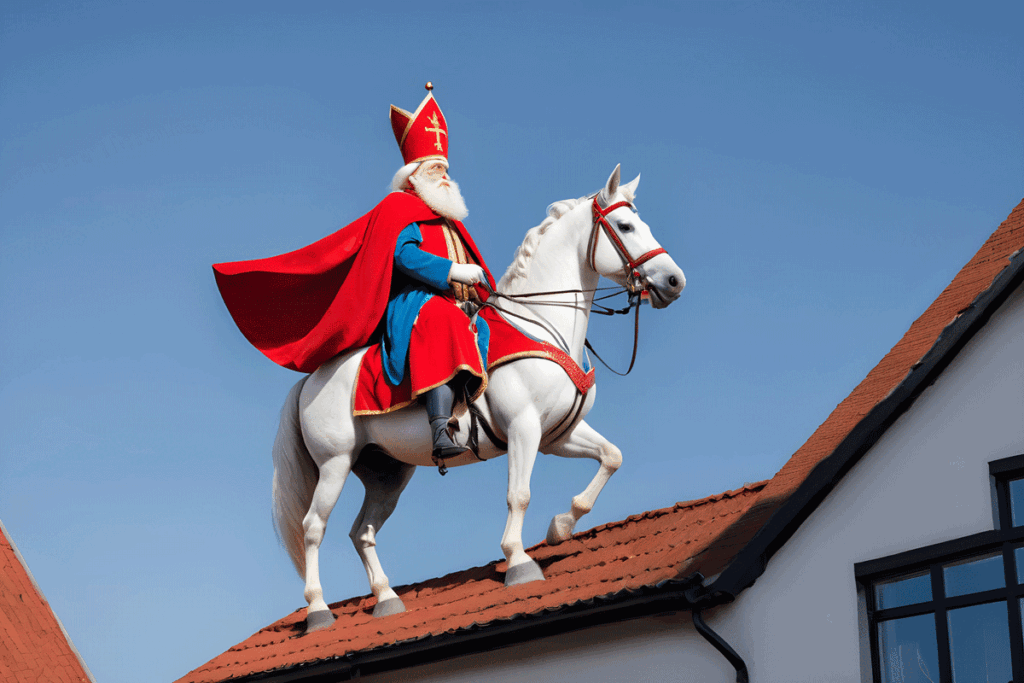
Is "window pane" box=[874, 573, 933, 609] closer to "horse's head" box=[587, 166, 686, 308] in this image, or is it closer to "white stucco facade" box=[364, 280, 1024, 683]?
"white stucco facade" box=[364, 280, 1024, 683]

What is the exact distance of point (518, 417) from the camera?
35.4 ft

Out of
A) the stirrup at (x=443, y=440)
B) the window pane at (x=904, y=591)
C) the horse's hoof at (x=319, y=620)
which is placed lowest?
the window pane at (x=904, y=591)

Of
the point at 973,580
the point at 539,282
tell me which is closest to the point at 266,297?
the point at 539,282

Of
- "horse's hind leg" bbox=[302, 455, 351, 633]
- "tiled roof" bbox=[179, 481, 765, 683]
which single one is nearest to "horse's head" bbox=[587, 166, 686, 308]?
"tiled roof" bbox=[179, 481, 765, 683]

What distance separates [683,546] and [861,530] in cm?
154

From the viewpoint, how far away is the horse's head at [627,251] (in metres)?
10.9

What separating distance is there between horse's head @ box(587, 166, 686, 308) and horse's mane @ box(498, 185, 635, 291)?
14 cm

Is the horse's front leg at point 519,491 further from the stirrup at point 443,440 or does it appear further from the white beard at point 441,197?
the white beard at point 441,197

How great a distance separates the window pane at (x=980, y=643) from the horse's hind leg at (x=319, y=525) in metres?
5.17

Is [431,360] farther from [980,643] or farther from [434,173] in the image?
[980,643]

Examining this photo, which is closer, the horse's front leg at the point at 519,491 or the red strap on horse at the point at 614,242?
the horse's front leg at the point at 519,491

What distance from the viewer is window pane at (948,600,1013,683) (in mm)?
8078

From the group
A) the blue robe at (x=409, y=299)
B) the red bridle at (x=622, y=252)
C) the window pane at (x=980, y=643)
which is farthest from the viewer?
the blue robe at (x=409, y=299)

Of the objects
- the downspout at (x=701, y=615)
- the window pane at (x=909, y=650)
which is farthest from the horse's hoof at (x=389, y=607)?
the window pane at (x=909, y=650)
